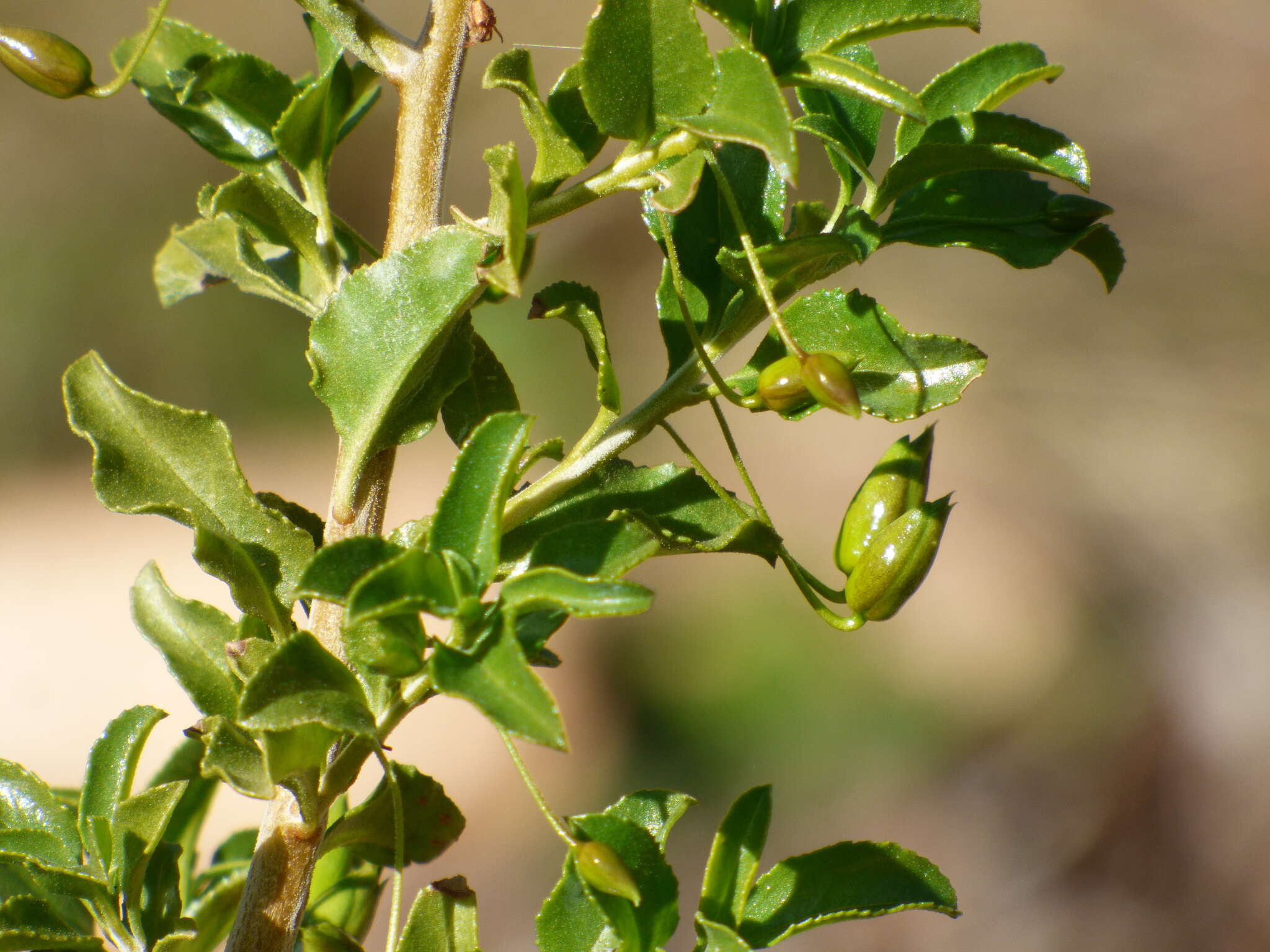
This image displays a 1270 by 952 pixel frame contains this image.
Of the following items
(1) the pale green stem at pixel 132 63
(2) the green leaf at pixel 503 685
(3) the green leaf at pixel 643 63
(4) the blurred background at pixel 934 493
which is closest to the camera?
(2) the green leaf at pixel 503 685

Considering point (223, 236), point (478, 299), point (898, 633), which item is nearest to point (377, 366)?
point (478, 299)

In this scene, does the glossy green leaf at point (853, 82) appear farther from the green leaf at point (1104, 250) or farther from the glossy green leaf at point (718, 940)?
the glossy green leaf at point (718, 940)

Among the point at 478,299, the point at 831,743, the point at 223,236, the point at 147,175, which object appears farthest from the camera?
the point at 147,175

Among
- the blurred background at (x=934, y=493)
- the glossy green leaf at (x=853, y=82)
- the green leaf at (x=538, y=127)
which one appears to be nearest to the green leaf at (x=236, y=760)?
the green leaf at (x=538, y=127)

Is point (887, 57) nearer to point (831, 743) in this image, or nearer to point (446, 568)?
point (831, 743)

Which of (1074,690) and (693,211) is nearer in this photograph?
(693,211)

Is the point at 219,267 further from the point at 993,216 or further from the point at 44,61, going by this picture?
the point at 993,216
